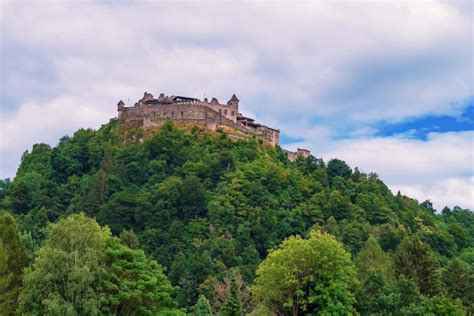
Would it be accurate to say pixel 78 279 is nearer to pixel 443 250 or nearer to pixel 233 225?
pixel 233 225

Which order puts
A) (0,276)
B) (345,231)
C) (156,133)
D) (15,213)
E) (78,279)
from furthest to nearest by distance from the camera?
(156,133), (15,213), (345,231), (0,276), (78,279)

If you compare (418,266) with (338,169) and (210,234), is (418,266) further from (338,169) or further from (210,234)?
(338,169)

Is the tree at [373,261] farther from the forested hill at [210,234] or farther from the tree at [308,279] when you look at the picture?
the tree at [308,279]

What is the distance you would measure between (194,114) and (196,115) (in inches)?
17.5

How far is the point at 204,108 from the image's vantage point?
144 meters

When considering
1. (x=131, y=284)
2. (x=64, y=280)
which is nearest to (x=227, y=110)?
(x=131, y=284)

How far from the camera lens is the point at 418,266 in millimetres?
77938

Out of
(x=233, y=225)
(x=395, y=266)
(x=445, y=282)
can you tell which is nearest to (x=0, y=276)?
(x=395, y=266)

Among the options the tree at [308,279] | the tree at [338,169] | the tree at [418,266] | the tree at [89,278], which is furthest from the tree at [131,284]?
the tree at [338,169]

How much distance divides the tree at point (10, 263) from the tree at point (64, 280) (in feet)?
6.68

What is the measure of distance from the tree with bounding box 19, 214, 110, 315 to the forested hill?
0.29 ft

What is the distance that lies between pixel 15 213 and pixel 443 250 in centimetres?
7383

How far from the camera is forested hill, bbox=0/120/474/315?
5784cm

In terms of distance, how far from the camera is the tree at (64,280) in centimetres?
5359
